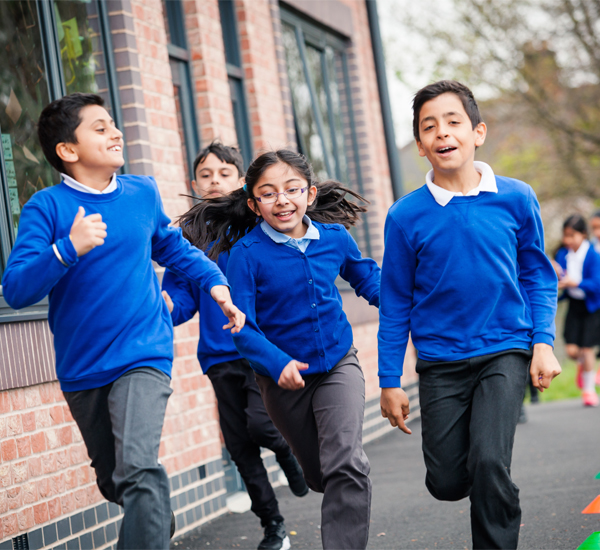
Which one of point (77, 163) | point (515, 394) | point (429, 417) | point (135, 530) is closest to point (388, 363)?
point (429, 417)

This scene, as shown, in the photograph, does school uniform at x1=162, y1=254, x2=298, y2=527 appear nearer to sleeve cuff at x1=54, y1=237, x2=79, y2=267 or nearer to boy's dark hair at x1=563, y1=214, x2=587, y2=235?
sleeve cuff at x1=54, y1=237, x2=79, y2=267

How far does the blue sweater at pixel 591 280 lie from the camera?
380 inches

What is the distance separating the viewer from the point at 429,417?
3461 mm

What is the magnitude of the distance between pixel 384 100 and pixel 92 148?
7.69m

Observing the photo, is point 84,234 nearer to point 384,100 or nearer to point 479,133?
point 479,133

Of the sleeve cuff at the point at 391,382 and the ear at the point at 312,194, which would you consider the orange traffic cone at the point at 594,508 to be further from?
the ear at the point at 312,194

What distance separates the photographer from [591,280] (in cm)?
969

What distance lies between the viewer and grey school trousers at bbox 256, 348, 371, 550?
3262 millimetres

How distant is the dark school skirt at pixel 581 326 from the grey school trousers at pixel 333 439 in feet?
22.7

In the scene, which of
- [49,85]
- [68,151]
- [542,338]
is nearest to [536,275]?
[542,338]

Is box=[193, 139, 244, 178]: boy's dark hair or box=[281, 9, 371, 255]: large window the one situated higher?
box=[281, 9, 371, 255]: large window

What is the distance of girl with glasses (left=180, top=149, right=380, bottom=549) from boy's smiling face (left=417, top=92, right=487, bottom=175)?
625 mm

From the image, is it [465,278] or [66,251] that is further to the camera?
[465,278]

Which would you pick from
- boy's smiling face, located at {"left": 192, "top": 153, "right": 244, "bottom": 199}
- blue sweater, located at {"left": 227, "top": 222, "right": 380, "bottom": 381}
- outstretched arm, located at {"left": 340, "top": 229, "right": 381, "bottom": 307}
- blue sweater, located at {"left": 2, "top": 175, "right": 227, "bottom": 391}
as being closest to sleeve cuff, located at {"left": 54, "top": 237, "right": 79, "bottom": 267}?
blue sweater, located at {"left": 2, "top": 175, "right": 227, "bottom": 391}
